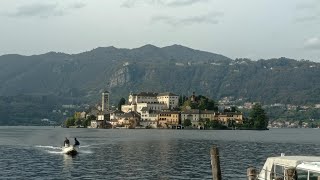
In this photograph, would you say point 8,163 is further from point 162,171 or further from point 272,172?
point 272,172

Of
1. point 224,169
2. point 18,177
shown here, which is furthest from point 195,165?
point 18,177

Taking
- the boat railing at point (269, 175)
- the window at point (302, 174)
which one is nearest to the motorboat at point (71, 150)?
the boat railing at point (269, 175)

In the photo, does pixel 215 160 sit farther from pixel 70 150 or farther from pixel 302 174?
pixel 70 150

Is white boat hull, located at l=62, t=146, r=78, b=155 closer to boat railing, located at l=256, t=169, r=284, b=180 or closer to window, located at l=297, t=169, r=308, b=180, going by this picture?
boat railing, located at l=256, t=169, r=284, b=180

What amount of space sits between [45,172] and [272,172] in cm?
3822

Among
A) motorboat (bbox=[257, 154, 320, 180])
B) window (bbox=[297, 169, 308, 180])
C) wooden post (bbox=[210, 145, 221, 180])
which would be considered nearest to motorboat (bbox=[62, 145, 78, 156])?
motorboat (bbox=[257, 154, 320, 180])

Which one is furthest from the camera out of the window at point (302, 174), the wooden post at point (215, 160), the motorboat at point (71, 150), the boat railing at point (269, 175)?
the motorboat at point (71, 150)

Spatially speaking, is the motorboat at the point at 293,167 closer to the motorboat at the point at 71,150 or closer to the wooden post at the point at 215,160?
the wooden post at the point at 215,160

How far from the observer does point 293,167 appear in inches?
1412

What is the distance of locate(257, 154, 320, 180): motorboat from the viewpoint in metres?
36.2

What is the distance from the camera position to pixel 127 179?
2442 inches

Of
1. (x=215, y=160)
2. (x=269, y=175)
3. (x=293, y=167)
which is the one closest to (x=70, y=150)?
(x=269, y=175)

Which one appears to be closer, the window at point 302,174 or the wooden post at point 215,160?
the wooden post at point 215,160

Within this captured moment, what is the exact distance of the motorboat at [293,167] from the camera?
1426 inches
